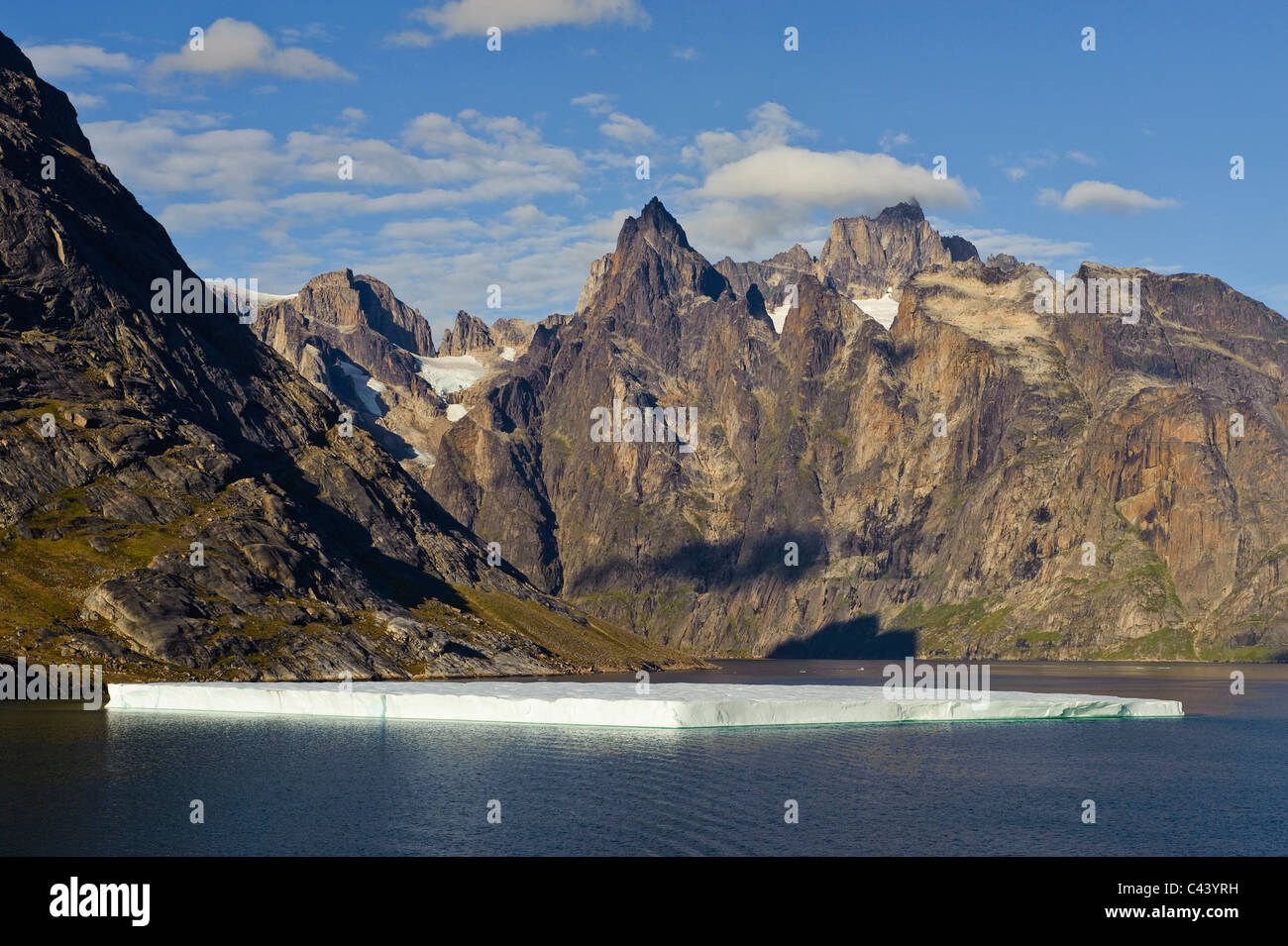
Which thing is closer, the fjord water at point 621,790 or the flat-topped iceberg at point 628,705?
the fjord water at point 621,790

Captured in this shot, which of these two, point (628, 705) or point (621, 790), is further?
point (628, 705)

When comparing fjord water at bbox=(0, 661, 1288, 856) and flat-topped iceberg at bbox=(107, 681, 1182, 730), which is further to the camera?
flat-topped iceberg at bbox=(107, 681, 1182, 730)

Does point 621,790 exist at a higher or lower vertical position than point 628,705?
lower
